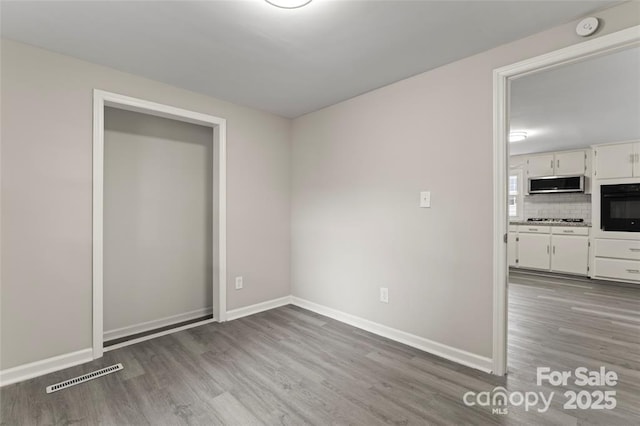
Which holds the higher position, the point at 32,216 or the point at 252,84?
the point at 252,84

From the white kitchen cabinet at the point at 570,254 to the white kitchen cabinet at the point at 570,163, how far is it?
1263 millimetres

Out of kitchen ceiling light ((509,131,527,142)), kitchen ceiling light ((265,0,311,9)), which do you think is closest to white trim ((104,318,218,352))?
kitchen ceiling light ((265,0,311,9))

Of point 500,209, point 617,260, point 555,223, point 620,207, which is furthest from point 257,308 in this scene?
point 620,207

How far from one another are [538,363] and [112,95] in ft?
13.3

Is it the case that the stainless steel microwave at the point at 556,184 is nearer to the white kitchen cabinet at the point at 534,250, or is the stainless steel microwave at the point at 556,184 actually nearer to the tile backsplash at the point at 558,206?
the tile backsplash at the point at 558,206

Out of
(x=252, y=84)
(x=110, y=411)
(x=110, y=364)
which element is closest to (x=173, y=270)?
(x=110, y=364)

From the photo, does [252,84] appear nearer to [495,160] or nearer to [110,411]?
[495,160]

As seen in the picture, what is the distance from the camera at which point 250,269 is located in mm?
3527

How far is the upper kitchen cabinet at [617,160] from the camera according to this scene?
16.4 feet

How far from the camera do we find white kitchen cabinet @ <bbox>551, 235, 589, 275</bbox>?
540 centimetres

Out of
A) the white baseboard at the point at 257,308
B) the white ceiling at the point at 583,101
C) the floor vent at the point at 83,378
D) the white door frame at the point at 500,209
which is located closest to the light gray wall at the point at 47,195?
the floor vent at the point at 83,378

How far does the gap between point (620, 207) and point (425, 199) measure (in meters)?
4.72

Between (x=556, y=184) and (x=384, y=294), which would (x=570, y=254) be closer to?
(x=556, y=184)

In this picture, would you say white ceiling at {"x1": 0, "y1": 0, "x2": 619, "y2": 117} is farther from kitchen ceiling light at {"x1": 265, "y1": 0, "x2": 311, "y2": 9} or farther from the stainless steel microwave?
the stainless steel microwave
